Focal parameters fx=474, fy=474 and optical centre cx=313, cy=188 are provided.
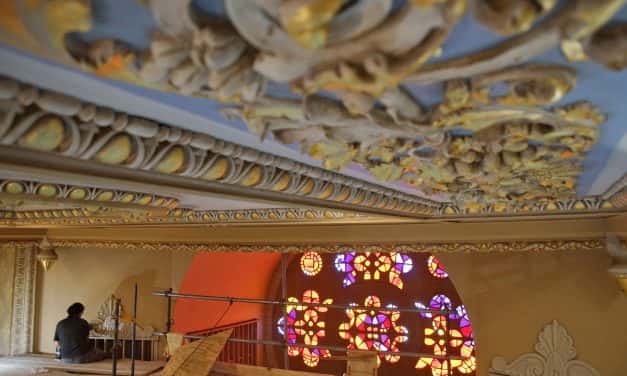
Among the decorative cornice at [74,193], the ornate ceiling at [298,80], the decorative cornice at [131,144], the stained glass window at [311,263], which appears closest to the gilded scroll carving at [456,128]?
the ornate ceiling at [298,80]

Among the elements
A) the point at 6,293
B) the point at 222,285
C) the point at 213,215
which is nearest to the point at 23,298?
the point at 6,293

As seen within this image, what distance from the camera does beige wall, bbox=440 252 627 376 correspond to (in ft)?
10.7

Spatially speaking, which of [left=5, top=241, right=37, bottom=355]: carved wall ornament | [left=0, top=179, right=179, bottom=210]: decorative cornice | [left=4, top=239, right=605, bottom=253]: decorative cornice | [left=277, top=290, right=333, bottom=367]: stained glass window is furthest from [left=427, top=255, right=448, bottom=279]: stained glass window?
[left=5, top=241, right=37, bottom=355]: carved wall ornament

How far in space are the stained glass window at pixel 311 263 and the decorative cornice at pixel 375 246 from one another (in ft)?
7.40

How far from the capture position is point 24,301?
5254mm

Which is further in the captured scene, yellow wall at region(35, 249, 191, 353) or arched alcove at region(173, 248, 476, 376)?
arched alcove at region(173, 248, 476, 376)

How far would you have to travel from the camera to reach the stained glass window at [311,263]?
20.8ft

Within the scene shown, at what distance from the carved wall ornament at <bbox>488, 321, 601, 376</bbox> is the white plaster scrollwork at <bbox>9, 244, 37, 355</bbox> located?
4.78 meters

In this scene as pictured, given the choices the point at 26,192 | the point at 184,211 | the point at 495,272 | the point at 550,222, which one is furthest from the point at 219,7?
the point at 495,272

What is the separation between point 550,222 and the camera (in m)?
3.23

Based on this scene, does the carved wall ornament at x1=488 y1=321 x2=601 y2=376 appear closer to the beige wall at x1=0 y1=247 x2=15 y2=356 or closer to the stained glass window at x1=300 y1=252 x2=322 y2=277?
the stained glass window at x1=300 y1=252 x2=322 y2=277

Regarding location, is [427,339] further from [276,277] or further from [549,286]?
[549,286]

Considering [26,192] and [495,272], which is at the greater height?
[26,192]

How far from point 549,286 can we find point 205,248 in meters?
2.86
